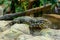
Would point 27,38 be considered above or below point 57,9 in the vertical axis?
below

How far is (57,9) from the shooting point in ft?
14.9

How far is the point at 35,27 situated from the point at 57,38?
1.93 feet

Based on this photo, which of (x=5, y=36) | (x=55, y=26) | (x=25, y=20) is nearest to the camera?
(x=5, y=36)

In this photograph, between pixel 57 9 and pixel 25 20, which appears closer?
pixel 25 20

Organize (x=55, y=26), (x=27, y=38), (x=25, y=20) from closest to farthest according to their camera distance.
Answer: (x=27, y=38)
(x=25, y=20)
(x=55, y=26)

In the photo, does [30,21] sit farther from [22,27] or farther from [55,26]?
[55,26]

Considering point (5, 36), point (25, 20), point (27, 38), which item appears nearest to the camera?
point (27, 38)

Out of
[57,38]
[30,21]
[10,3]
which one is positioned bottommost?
[57,38]

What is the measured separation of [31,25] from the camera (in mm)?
2854

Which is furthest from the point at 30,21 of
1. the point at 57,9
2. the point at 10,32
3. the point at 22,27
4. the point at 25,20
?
the point at 57,9

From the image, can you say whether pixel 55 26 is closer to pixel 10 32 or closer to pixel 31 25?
pixel 31 25

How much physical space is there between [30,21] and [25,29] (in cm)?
37

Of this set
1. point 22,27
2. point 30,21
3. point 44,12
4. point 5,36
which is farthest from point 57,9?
point 5,36

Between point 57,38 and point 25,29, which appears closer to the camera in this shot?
point 57,38
